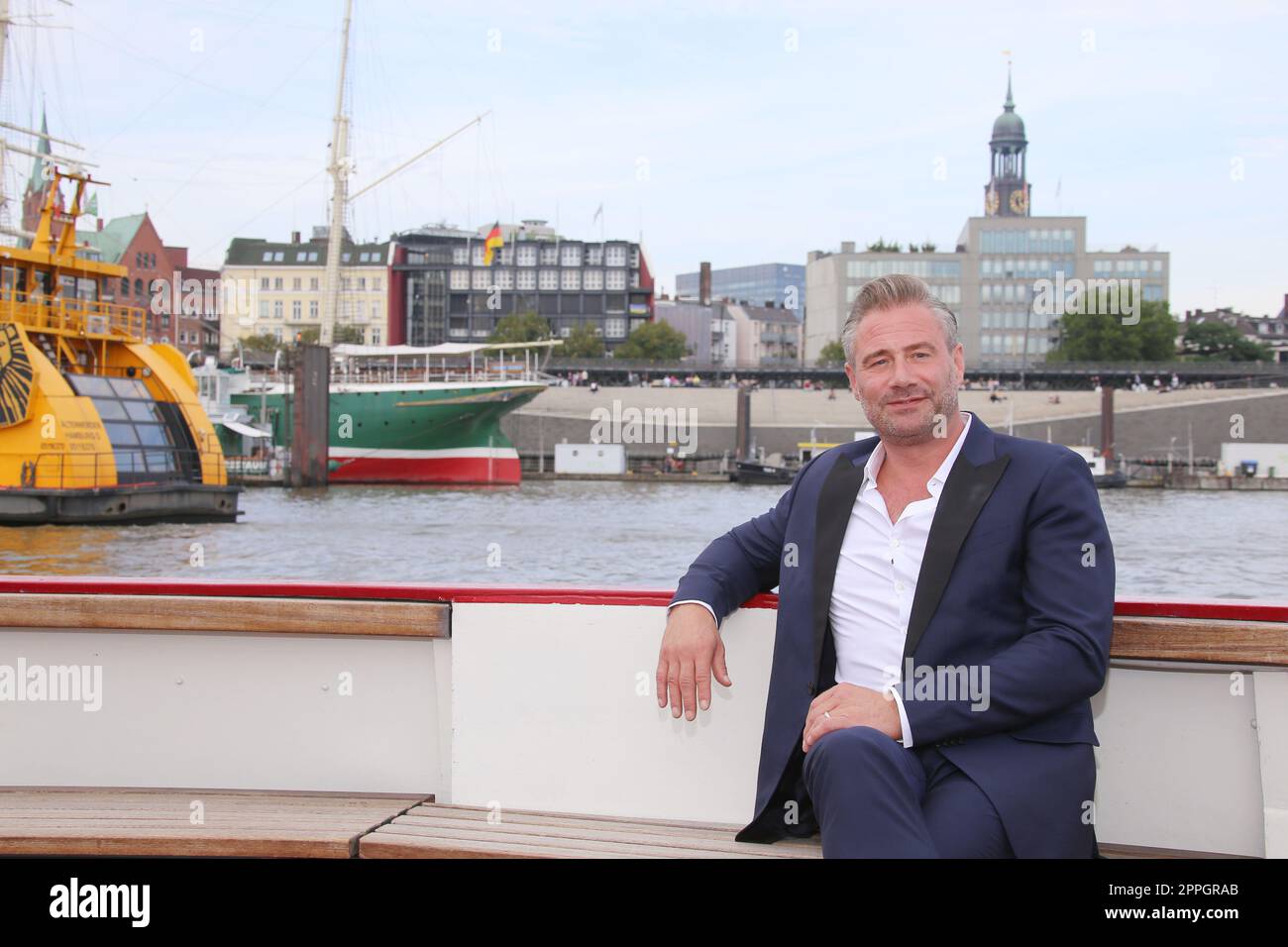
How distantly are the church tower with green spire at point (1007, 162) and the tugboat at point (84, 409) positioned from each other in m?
138

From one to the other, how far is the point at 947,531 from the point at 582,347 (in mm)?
97835

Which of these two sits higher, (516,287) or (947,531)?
(516,287)

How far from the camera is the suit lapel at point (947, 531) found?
2717 millimetres

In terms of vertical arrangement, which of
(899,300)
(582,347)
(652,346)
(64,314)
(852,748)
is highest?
(652,346)

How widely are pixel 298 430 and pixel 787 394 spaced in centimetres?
4377

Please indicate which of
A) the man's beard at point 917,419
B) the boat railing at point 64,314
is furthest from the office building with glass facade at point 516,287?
the man's beard at point 917,419

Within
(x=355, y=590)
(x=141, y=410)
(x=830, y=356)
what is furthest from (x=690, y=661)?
(x=830, y=356)

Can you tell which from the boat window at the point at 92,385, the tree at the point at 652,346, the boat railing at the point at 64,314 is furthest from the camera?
the tree at the point at 652,346

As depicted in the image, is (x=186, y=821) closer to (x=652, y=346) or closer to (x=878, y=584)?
(x=878, y=584)

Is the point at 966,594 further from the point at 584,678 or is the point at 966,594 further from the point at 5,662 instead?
the point at 5,662

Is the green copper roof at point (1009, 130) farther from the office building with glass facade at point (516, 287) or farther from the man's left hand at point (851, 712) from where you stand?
the man's left hand at point (851, 712)

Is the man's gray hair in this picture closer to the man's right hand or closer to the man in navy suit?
the man in navy suit

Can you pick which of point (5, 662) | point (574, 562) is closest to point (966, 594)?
point (5, 662)

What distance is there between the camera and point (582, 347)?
9994 cm
